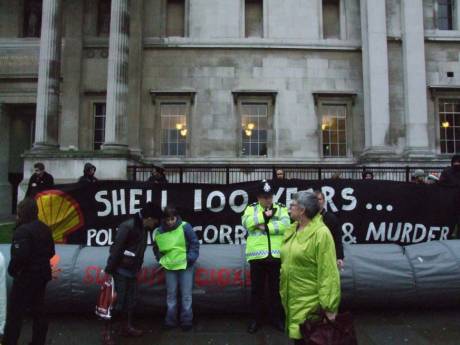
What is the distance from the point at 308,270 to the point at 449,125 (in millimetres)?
19907

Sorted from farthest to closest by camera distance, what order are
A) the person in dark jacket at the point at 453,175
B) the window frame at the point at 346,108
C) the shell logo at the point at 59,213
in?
the window frame at the point at 346,108 < the person in dark jacket at the point at 453,175 < the shell logo at the point at 59,213

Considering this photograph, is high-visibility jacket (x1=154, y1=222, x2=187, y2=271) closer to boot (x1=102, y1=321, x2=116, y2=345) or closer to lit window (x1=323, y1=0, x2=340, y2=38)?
boot (x1=102, y1=321, x2=116, y2=345)

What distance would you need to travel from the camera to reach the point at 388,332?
5738 mm

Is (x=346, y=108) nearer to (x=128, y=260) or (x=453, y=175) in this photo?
(x=453, y=175)

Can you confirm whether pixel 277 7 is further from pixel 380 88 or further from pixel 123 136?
pixel 123 136

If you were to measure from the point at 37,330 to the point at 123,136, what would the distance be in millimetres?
13623

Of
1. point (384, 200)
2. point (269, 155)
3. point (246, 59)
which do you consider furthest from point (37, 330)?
point (246, 59)

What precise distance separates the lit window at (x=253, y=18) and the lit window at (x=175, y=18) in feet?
10.2

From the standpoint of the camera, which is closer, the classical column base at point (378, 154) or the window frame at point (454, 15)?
the classical column base at point (378, 154)

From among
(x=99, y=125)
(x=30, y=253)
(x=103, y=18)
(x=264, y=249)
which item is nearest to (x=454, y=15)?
(x=103, y=18)

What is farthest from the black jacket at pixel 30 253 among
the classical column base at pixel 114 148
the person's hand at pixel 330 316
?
the classical column base at pixel 114 148

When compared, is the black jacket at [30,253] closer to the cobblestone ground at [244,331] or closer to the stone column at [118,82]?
the cobblestone ground at [244,331]

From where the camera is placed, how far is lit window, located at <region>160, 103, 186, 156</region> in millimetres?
20516

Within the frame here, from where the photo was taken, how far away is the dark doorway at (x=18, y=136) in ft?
69.9
